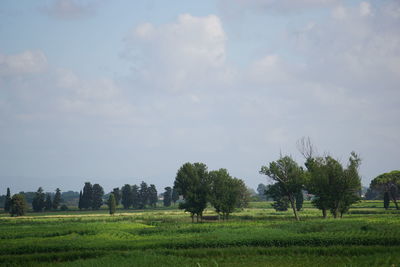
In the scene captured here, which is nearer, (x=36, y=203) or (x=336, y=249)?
(x=336, y=249)

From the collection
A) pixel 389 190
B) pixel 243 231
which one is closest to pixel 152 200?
pixel 389 190

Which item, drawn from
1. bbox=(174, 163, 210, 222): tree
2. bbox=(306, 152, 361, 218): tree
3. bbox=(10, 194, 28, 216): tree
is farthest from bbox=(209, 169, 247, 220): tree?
bbox=(10, 194, 28, 216): tree

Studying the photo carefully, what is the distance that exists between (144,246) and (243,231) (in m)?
15.8

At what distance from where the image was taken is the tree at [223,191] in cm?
8819

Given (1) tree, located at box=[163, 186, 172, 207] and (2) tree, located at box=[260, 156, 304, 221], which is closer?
(2) tree, located at box=[260, 156, 304, 221]

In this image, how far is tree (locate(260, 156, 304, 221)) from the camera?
8300cm

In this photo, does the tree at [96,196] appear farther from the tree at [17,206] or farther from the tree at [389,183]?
the tree at [389,183]

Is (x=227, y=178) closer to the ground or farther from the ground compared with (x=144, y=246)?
farther from the ground

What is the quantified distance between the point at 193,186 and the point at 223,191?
804cm

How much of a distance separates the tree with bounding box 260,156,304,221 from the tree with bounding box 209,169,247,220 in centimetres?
1082

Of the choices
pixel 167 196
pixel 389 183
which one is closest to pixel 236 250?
pixel 389 183

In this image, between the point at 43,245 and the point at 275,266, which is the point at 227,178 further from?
the point at 275,266

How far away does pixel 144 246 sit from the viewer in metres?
43.0

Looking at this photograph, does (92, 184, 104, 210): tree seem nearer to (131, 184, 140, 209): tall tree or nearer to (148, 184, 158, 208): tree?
(131, 184, 140, 209): tall tree
